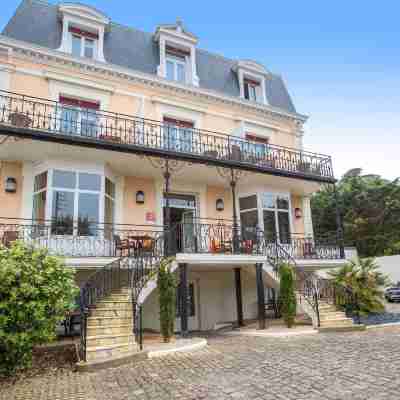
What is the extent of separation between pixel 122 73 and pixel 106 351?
9836 mm

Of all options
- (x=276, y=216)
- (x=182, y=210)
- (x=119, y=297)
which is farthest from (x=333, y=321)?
(x=182, y=210)

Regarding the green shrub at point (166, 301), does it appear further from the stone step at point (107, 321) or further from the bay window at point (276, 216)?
the bay window at point (276, 216)

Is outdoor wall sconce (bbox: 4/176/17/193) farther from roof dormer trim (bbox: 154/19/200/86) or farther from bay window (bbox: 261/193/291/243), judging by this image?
bay window (bbox: 261/193/291/243)

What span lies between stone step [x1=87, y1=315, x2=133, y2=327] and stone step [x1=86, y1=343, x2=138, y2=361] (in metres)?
0.68

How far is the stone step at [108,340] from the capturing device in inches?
267

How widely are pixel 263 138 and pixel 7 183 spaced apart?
1056 centimetres

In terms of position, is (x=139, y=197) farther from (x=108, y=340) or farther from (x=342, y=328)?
(x=342, y=328)

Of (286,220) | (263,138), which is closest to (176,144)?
(263,138)

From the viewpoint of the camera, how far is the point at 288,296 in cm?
996

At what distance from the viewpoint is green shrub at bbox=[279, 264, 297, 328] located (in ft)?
32.5

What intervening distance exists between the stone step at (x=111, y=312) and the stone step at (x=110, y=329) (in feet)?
1.09

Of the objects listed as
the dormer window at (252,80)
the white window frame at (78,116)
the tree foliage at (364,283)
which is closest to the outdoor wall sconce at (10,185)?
the white window frame at (78,116)

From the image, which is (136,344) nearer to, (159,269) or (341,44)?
(159,269)

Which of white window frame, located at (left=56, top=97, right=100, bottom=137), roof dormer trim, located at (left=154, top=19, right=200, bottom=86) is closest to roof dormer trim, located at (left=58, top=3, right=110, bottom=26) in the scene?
roof dormer trim, located at (left=154, top=19, right=200, bottom=86)
